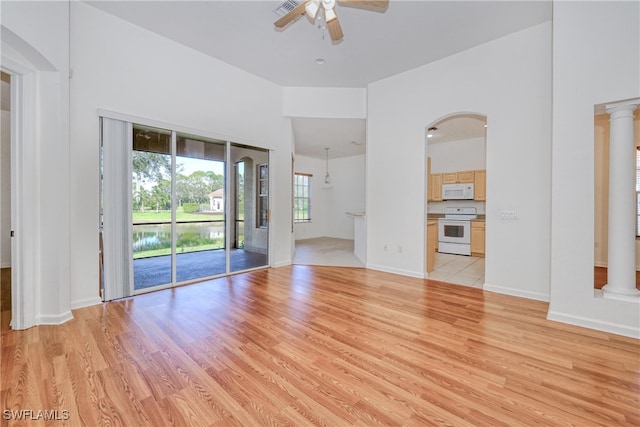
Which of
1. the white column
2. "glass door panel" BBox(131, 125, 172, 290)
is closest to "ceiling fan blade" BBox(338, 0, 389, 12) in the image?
the white column

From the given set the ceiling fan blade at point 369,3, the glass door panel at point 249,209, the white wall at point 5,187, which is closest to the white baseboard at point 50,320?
the glass door panel at point 249,209

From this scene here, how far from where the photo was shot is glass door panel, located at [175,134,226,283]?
160 inches

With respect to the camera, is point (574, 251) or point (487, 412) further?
point (574, 251)

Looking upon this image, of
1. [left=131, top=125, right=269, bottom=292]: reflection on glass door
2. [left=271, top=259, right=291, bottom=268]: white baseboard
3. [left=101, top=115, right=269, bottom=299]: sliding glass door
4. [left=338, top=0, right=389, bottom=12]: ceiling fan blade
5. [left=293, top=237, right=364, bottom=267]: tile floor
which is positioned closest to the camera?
[left=338, top=0, right=389, bottom=12]: ceiling fan blade

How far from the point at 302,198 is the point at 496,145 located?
6.51 m

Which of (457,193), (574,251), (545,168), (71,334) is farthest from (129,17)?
(457,193)

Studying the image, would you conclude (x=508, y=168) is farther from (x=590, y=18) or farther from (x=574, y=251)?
(x=590, y=18)

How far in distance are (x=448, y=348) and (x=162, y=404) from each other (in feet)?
7.08

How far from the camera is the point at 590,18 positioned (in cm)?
267

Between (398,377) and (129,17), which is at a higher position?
(129,17)

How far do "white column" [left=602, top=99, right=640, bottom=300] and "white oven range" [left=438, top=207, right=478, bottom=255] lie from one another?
390cm

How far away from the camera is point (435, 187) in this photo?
7383mm

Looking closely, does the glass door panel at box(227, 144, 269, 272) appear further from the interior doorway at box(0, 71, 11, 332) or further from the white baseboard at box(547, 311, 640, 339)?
the white baseboard at box(547, 311, 640, 339)

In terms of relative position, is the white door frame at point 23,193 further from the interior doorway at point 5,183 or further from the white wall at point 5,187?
the white wall at point 5,187
